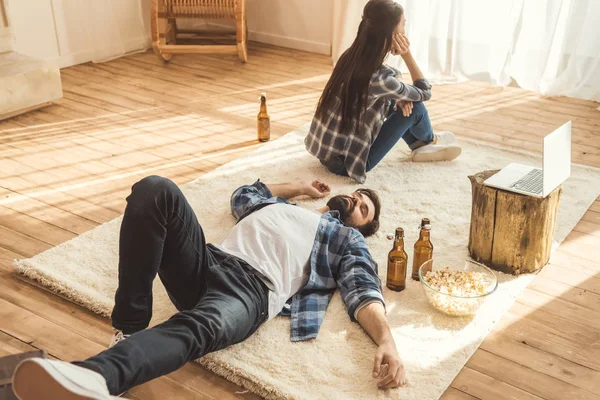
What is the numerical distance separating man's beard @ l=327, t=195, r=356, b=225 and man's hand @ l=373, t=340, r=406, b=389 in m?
A: 0.57

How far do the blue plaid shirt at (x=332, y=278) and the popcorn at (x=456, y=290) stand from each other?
0.20m

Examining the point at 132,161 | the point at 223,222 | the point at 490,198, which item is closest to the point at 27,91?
the point at 132,161

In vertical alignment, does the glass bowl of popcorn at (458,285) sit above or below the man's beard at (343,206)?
below

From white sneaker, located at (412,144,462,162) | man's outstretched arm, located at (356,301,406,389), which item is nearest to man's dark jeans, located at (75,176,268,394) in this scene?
man's outstretched arm, located at (356,301,406,389)

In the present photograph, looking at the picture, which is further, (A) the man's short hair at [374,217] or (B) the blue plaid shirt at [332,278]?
(A) the man's short hair at [374,217]

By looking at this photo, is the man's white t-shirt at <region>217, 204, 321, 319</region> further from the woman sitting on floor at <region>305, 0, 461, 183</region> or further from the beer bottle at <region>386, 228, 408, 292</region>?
the woman sitting on floor at <region>305, 0, 461, 183</region>

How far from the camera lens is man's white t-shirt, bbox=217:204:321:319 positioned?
2.10 metres

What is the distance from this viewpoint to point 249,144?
3627 mm

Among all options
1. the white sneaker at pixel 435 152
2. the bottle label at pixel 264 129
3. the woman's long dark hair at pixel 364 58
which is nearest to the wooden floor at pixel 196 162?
the bottle label at pixel 264 129

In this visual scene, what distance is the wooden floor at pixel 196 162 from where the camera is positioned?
6.82 feet

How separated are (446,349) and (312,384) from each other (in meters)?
0.44

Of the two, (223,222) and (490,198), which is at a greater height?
(490,198)

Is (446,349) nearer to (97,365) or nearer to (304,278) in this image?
(304,278)

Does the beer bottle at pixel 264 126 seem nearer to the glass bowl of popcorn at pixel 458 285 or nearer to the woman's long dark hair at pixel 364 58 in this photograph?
the woman's long dark hair at pixel 364 58
